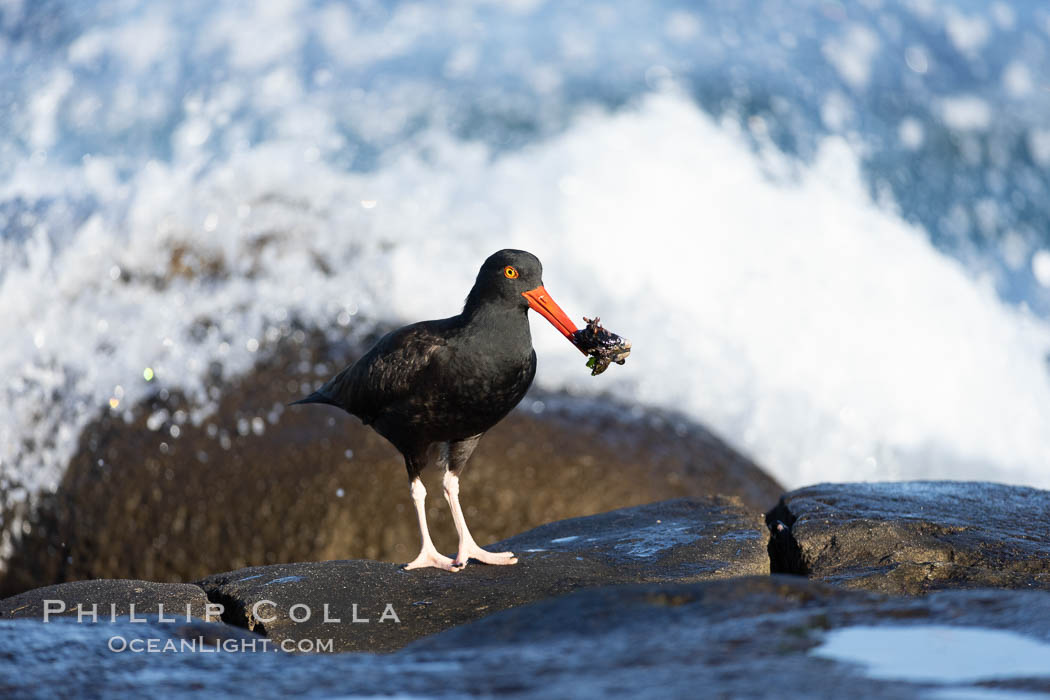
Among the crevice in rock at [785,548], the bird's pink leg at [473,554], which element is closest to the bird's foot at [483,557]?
the bird's pink leg at [473,554]

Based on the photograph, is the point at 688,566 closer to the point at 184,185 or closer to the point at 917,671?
the point at 917,671

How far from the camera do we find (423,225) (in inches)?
305

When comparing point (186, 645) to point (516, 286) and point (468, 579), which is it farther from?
point (516, 286)

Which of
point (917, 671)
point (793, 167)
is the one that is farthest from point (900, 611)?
point (793, 167)

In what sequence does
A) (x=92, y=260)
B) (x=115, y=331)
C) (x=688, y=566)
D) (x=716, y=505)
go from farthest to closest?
(x=92, y=260) < (x=115, y=331) < (x=716, y=505) < (x=688, y=566)

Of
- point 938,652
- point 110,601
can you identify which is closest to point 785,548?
point 938,652

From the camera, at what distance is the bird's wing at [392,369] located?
404 centimetres

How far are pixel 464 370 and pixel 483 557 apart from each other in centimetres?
75

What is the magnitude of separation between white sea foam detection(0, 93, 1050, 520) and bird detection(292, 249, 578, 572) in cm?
243

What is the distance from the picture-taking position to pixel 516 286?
4102mm

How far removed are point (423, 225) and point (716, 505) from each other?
384 centimetres

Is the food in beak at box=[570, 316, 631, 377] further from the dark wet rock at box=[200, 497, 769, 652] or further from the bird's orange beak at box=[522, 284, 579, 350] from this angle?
the dark wet rock at box=[200, 497, 769, 652]

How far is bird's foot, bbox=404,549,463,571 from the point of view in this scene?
4.08 metres

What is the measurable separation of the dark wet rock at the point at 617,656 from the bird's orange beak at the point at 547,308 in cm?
185
